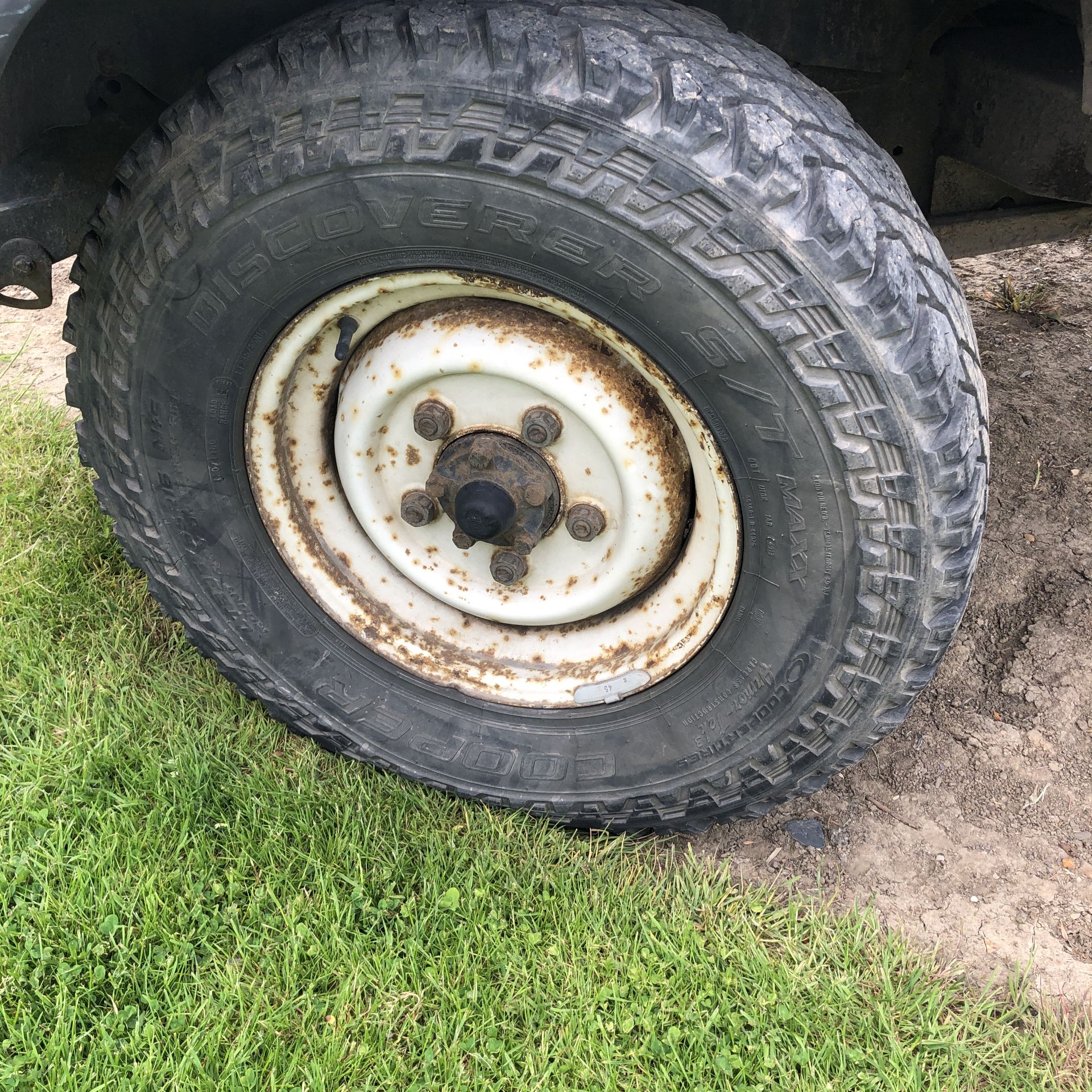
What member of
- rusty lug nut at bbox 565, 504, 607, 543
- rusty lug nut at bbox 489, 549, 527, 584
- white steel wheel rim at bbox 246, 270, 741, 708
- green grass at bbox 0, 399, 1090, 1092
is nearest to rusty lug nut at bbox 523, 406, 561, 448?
white steel wheel rim at bbox 246, 270, 741, 708

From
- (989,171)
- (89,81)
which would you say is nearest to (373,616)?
(89,81)

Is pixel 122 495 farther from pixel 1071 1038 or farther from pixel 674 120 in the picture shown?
pixel 1071 1038

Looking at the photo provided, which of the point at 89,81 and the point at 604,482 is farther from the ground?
the point at 89,81

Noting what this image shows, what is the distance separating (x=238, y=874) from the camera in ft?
6.56

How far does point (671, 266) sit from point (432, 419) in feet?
1.94

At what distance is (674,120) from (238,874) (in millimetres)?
1570

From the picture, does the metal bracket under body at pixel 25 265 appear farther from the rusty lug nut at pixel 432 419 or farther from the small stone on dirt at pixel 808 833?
the small stone on dirt at pixel 808 833

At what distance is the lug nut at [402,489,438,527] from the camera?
203 cm

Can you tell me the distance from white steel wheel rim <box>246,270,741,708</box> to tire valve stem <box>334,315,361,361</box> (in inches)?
0.5

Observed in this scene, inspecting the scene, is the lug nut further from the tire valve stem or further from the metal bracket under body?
the metal bracket under body

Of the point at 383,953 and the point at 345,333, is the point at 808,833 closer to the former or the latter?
the point at 383,953

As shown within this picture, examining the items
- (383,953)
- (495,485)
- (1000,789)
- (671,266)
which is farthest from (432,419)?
(1000,789)

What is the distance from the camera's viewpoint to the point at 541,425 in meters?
1.86

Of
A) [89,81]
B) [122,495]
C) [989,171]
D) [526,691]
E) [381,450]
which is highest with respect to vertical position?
[89,81]
